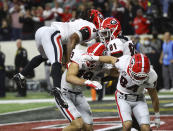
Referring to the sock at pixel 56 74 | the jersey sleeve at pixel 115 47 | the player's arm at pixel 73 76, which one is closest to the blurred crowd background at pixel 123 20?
the jersey sleeve at pixel 115 47

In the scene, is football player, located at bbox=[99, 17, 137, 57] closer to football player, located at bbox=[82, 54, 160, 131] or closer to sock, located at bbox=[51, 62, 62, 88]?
football player, located at bbox=[82, 54, 160, 131]

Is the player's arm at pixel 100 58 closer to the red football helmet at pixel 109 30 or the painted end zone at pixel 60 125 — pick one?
the red football helmet at pixel 109 30

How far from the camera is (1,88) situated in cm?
1584

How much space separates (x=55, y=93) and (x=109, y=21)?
173 centimetres

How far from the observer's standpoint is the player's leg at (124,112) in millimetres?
6789

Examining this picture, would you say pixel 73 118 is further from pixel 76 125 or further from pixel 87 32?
pixel 87 32

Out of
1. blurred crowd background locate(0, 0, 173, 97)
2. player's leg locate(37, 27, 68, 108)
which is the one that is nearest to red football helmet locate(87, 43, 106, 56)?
player's leg locate(37, 27, 68, 108)

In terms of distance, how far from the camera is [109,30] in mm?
7332

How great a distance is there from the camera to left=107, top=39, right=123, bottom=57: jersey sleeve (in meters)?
7.01

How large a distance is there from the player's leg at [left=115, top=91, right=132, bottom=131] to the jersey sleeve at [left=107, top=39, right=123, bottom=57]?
0.60 m

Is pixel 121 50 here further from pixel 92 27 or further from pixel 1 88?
pixel 1 88

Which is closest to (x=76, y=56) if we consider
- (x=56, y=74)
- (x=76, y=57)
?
(x=76, y=57)

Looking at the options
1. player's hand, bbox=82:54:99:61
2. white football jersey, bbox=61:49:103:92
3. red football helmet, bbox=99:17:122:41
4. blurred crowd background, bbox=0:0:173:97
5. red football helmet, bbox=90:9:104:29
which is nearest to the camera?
player's hand, bbox=82:54:99:61

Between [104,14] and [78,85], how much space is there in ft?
37.0
